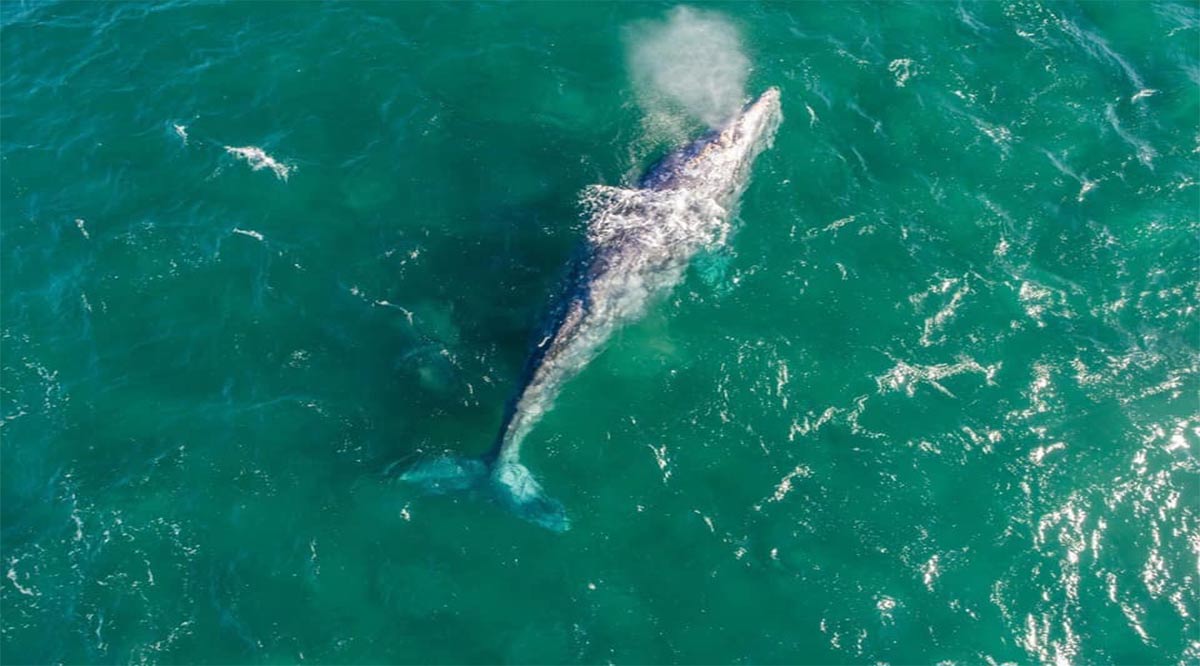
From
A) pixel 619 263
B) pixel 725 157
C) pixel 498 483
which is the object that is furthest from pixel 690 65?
pixel 498 483

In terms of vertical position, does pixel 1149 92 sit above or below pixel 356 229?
above

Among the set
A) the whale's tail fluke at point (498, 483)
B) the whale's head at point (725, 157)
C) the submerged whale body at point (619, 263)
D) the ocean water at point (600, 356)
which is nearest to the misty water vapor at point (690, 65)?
the ocean water at point (600, 356)

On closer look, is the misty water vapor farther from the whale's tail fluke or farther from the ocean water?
the whale's tail fluke

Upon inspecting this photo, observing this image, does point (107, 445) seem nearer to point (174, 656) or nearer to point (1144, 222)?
point (174, 656)

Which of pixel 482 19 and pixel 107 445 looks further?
pixel 482 19

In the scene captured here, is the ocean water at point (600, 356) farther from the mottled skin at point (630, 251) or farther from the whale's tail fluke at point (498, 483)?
the mottled skin at point (630, 251)

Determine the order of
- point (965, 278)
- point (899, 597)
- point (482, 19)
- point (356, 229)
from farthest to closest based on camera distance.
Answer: point (482, 19) < point (356, 229) < point (965, 278) < point (899, 597)

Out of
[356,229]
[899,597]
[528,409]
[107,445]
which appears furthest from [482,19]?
[899,597]
